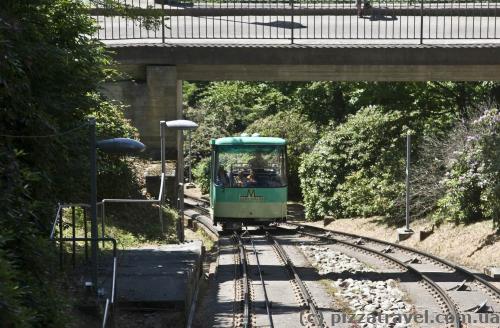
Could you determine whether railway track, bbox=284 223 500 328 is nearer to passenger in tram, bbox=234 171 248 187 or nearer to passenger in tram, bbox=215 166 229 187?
passenger in tram, bbox=234 171 248 187

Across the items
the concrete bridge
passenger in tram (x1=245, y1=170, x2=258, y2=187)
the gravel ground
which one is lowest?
the gravel ground

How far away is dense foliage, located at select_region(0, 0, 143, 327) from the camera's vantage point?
9937 millimetres

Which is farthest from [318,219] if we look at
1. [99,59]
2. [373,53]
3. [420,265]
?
[99,59]

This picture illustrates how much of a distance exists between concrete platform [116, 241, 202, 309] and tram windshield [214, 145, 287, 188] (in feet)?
31.2

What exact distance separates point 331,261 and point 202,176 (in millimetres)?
27239

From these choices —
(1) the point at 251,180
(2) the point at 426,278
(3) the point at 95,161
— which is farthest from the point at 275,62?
(3) the point at 95,161

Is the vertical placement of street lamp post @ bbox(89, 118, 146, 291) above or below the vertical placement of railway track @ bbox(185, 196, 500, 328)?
above

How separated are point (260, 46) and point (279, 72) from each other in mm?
1282

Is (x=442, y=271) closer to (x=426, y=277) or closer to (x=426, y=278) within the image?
(x=426, y=277)

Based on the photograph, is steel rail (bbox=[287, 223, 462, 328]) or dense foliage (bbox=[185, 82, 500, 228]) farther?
dense foliage (bbox=[185, 82, 500, 228])

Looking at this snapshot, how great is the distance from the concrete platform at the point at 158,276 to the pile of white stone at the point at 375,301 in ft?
8.85

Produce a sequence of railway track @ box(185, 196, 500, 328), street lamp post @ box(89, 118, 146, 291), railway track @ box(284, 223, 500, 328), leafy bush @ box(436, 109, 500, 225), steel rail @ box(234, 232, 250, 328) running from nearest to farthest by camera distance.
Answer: street lamp post @ box(89, 118, 146, 291)
steel rail @ box(234, 232, 250, 328)
railway track @ box(185, 196, 500, 328)
railway track @ box(284, 223, 500, 328)
leafy bush @ box(436, 109, 500, 225)

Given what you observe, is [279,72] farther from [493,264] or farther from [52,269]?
[52,269]

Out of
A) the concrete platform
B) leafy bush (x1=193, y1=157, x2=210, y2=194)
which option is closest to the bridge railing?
leafy bush (x1=193, y1=157, x2=210, y2=194)
